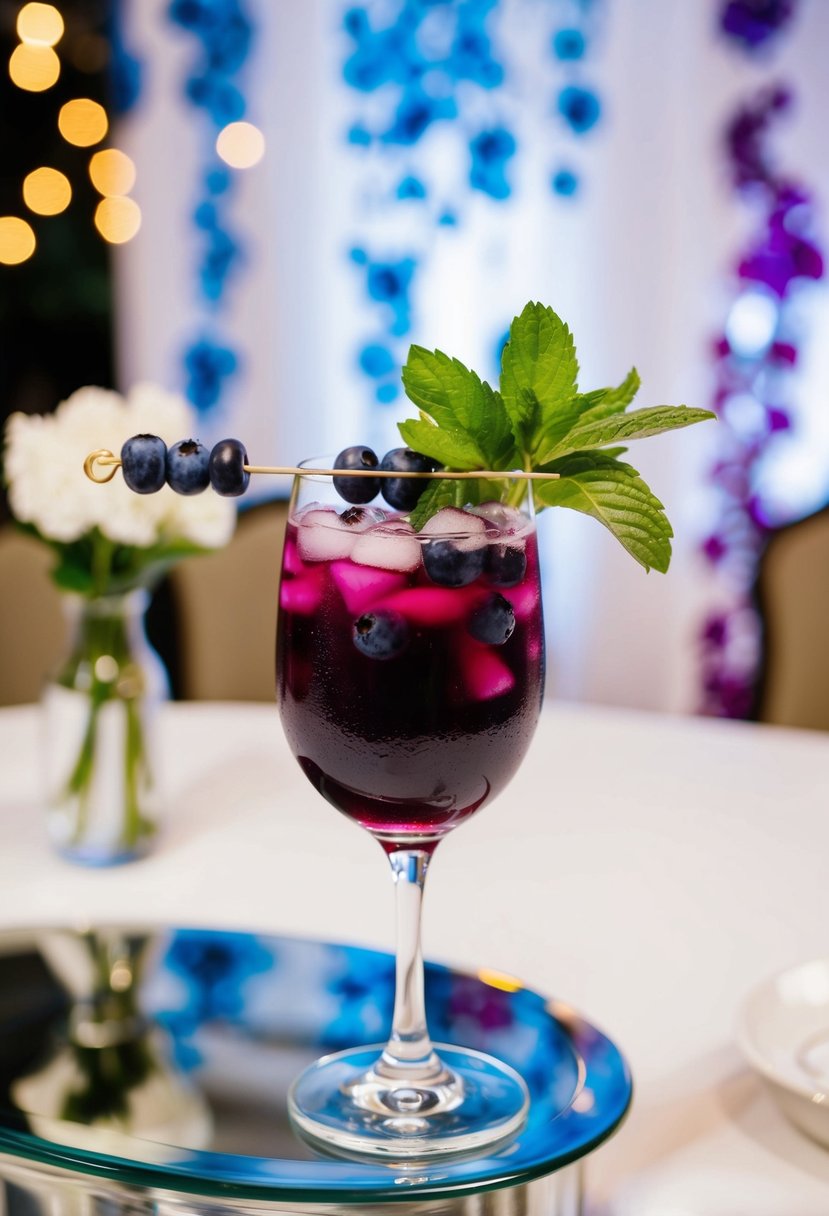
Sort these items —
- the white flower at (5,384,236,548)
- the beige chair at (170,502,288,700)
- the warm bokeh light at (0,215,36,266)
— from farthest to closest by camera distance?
the warm bokeh light at (0,215,36,266) → the beige chair at (170,502,288,700) → the white flower at (5,384,236,548)

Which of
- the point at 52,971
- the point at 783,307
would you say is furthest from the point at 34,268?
the point at 52,971

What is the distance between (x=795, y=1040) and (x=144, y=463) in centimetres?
48

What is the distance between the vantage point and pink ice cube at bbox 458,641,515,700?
2.17ft

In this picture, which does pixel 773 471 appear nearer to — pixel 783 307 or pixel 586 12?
pixel 783 307

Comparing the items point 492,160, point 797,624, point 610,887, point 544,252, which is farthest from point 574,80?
point 610,887

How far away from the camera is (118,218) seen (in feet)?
11.7

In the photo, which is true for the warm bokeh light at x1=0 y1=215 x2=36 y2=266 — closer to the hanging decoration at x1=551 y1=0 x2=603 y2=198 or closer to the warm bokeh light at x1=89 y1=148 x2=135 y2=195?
the warm bokeh light at x1=89 y1=148 x2=135 y2=195

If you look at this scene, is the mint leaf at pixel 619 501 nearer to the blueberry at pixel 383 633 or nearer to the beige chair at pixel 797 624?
the blueberry at pixel 383 633

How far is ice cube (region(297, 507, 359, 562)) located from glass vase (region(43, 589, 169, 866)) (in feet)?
1.77

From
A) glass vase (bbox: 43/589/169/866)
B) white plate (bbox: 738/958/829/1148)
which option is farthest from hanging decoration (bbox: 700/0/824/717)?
white plate (bbox: 738/958/829/1148)

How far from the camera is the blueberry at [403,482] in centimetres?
63

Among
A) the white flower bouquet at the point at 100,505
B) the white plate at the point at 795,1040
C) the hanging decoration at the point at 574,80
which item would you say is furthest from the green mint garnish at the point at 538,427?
the hanging decoration at the point at 574,80

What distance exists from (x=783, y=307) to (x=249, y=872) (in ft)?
8.46

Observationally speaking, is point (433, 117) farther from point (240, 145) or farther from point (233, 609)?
point (233, 609)
